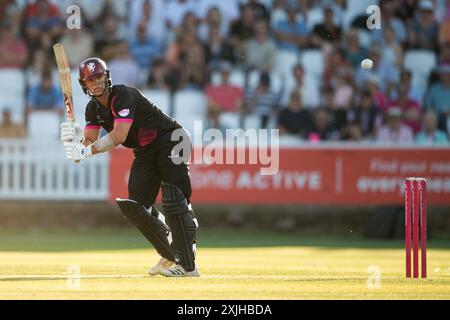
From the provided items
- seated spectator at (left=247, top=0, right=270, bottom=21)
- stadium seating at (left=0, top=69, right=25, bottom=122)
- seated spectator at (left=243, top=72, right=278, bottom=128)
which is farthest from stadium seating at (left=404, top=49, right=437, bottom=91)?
stadium seating at (left=0, top=69, right=25, bottom=122)

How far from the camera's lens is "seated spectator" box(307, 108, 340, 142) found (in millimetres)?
18156

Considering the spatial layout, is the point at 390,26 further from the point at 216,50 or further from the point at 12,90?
the point at 12,90

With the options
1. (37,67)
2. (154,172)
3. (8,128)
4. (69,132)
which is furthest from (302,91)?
(69,132)

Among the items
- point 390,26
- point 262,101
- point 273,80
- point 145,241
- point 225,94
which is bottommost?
point 145,241

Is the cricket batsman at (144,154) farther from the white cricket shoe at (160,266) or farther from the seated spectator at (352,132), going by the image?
the seated spectator at (352,132)

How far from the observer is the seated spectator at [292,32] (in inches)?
781

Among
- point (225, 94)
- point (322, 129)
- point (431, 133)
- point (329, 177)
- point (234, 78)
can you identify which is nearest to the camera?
point (329, 177)

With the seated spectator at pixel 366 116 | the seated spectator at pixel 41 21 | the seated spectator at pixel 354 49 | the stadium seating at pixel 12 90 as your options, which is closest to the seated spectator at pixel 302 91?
the seated spectator at pixel 366 116

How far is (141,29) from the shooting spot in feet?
66.0

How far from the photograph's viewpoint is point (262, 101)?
18906 millimetres

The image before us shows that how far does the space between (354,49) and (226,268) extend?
29.9 feet

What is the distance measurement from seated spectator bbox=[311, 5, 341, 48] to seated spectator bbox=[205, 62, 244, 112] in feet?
5.58

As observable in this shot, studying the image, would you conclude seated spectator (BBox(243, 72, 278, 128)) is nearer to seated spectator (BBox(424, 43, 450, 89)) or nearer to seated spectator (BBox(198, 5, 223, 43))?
seated spectator (BBox(198, 5, 223, 43))
